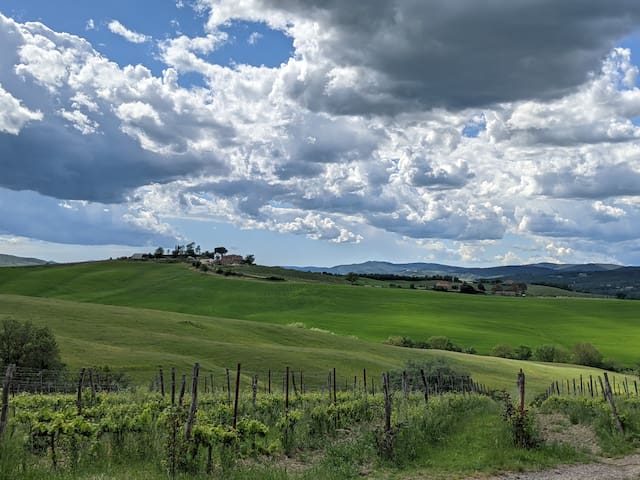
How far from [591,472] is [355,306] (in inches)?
4457

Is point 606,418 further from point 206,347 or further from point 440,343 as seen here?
point 440,343

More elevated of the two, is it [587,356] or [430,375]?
[430,375]

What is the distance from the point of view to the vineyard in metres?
13.6

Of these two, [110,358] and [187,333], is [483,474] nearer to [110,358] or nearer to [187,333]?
[110,358]

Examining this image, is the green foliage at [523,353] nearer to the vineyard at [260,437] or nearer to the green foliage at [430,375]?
the green foliage at [430,375]

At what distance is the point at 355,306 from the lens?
129500 mm

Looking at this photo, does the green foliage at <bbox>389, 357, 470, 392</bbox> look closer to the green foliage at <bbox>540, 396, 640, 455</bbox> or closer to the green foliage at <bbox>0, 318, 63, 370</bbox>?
the green foliage at <bbox>540, 396, 640, 455</bbox>

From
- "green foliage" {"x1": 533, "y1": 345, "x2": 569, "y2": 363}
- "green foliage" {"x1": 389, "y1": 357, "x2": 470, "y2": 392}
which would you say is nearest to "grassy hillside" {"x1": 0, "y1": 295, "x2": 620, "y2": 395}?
"green foliage" {"x1": 389, "y1": 357, "x2": 470, "y2": 392}

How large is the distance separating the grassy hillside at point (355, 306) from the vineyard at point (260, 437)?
71.8 m

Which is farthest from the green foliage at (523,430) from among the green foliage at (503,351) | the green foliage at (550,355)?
the green foliage at (550,355)

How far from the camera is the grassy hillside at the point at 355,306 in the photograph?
105750 mm

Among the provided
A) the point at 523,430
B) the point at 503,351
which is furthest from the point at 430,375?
the point at 503,351

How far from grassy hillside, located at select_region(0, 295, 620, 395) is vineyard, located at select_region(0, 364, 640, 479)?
905 inches

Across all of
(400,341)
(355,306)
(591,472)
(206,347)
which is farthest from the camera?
(355,306)
